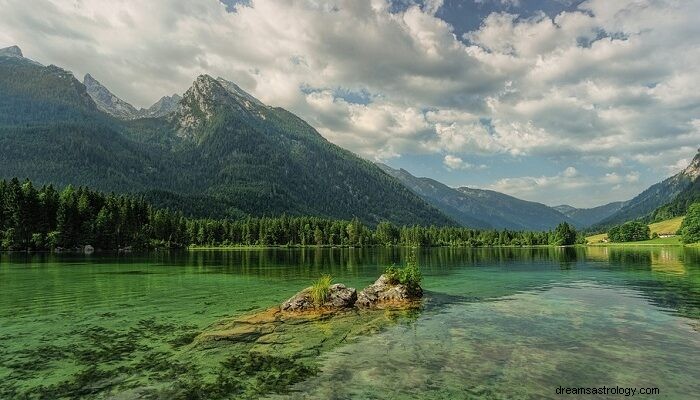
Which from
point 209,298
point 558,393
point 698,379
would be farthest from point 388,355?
point 209,298

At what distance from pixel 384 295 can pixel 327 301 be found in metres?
7.41

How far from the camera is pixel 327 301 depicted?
3712 centimetres

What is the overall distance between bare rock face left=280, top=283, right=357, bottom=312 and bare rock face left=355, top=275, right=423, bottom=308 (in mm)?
1031

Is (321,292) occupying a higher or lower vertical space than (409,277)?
lower

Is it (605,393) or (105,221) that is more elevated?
(105,221)

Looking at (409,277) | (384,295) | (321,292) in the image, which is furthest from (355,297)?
(409,277)

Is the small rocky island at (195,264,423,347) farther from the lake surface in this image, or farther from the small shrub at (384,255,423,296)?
the lake surface

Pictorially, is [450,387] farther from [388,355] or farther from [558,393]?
[388,355]

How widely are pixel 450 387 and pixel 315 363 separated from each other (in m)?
6.94

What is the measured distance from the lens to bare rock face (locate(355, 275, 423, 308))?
3953cm

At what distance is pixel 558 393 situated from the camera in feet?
53.6

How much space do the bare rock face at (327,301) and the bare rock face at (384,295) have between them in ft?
3.38

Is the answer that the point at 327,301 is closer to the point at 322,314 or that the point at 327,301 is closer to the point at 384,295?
the point at 322,314

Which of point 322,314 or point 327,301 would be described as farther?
point 327,301
